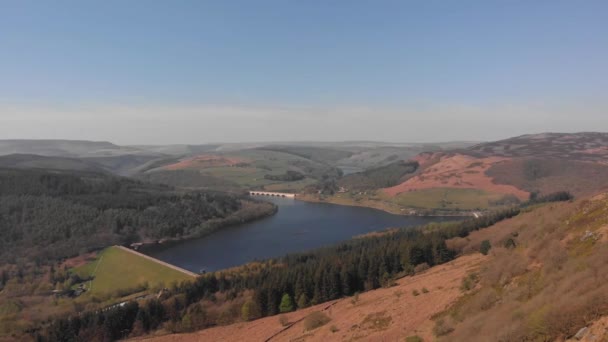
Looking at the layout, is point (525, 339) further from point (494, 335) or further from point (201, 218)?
point (201, 218)

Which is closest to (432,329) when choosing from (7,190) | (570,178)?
(7,190)

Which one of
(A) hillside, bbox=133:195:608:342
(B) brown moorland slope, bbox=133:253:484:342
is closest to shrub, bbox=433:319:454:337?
(A) hillside, bbox=133:195:608:342

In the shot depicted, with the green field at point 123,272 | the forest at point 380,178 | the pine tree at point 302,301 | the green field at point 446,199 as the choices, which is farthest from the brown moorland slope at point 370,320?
the forest at point 380,178

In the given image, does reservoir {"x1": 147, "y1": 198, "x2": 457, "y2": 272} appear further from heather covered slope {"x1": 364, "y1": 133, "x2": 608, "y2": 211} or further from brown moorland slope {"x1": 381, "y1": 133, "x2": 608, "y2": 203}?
brown moorland slope {"x1": 381, "y1": 133, "x2": 608, "y2": 203}

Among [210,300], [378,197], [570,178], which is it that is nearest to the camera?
[210,300]

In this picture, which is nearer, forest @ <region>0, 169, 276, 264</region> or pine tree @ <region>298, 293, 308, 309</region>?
pine tree @ <region>298, 293, 308, 309</region>

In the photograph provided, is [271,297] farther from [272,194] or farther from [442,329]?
[272,194]
